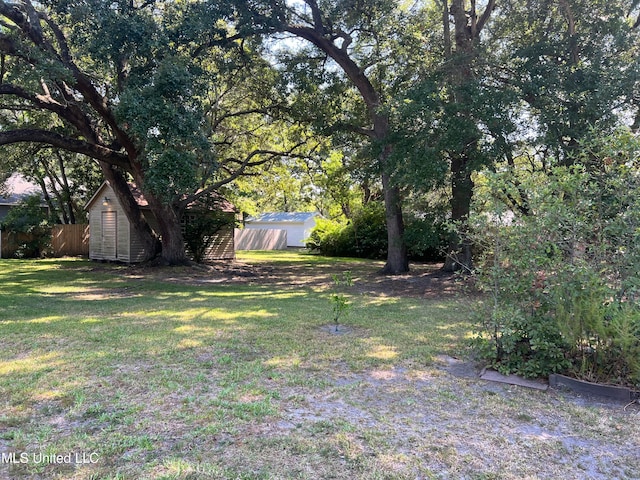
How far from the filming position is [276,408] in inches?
136

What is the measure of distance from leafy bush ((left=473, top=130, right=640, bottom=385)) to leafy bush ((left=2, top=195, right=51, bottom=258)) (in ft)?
64.9

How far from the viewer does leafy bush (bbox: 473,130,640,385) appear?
3.91 meters

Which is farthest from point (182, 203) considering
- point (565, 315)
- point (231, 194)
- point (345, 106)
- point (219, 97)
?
point (565, 315)

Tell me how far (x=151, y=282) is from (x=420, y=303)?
7227 millimetres

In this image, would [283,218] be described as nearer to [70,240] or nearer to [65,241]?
[70,240]

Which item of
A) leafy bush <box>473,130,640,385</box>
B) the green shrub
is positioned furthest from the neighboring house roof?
leafy bush <box>473,130,640,385</box>

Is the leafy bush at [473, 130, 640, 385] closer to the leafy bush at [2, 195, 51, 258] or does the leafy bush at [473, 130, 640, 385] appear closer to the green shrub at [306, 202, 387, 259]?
the green shrub at [306, 202, 387, 259]

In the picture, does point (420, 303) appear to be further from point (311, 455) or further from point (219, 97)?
point (219, 97)

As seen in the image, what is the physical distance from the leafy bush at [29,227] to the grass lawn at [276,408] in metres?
14.3

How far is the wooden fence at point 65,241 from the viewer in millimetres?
18984

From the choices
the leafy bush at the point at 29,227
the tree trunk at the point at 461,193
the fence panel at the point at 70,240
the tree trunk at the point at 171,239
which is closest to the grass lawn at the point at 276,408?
the tree trunk at the point at 461,193

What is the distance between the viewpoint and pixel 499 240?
183 inches

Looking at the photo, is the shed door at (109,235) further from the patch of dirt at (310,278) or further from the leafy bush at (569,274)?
the leafy bush at (569,274)

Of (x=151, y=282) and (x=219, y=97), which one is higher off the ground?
(x=219, y=97)
